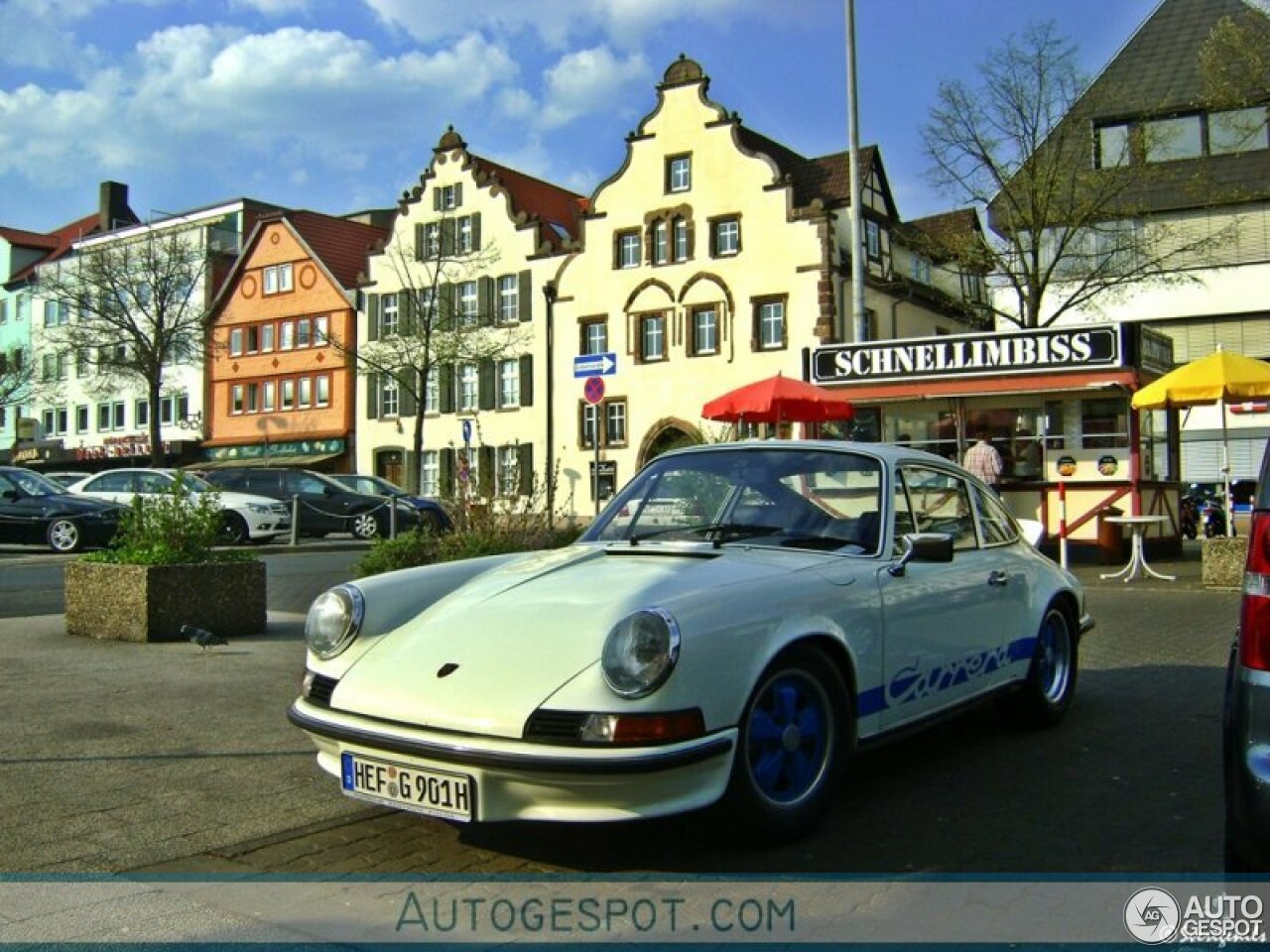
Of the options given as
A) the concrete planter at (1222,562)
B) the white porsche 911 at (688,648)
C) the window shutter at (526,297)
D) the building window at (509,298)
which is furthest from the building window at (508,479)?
the building window at (509,298)

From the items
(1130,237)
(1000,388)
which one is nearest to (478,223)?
(1130,237)

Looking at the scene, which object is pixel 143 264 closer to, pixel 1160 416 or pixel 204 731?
pixel 1160 416

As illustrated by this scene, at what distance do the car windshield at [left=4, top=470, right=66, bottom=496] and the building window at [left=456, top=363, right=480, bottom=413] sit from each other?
26.2 metres

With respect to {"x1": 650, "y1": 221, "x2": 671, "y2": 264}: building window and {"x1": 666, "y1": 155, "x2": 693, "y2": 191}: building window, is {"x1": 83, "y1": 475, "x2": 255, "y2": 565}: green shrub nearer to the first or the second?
{"x1": 650, "y1": 221, "x2": 671, "y2": 264}: building window

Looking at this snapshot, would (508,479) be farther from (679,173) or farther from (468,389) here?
(468,389)

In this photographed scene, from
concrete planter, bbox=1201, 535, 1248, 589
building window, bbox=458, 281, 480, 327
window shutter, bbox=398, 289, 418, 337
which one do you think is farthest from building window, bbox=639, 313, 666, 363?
concrete planter, bbox=1201, 535, 1248, 589

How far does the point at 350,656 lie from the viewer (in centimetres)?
450

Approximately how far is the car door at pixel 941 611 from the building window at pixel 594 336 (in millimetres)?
36548

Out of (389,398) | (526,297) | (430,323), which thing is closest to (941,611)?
(430,323)

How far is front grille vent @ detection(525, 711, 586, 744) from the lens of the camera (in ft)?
12.0

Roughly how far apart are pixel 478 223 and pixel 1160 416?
108ft

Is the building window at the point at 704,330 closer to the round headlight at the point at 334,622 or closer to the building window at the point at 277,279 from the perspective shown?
the building window at the point at 277,279

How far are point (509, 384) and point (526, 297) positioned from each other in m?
3.34

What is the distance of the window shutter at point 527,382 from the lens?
44.0 meters
